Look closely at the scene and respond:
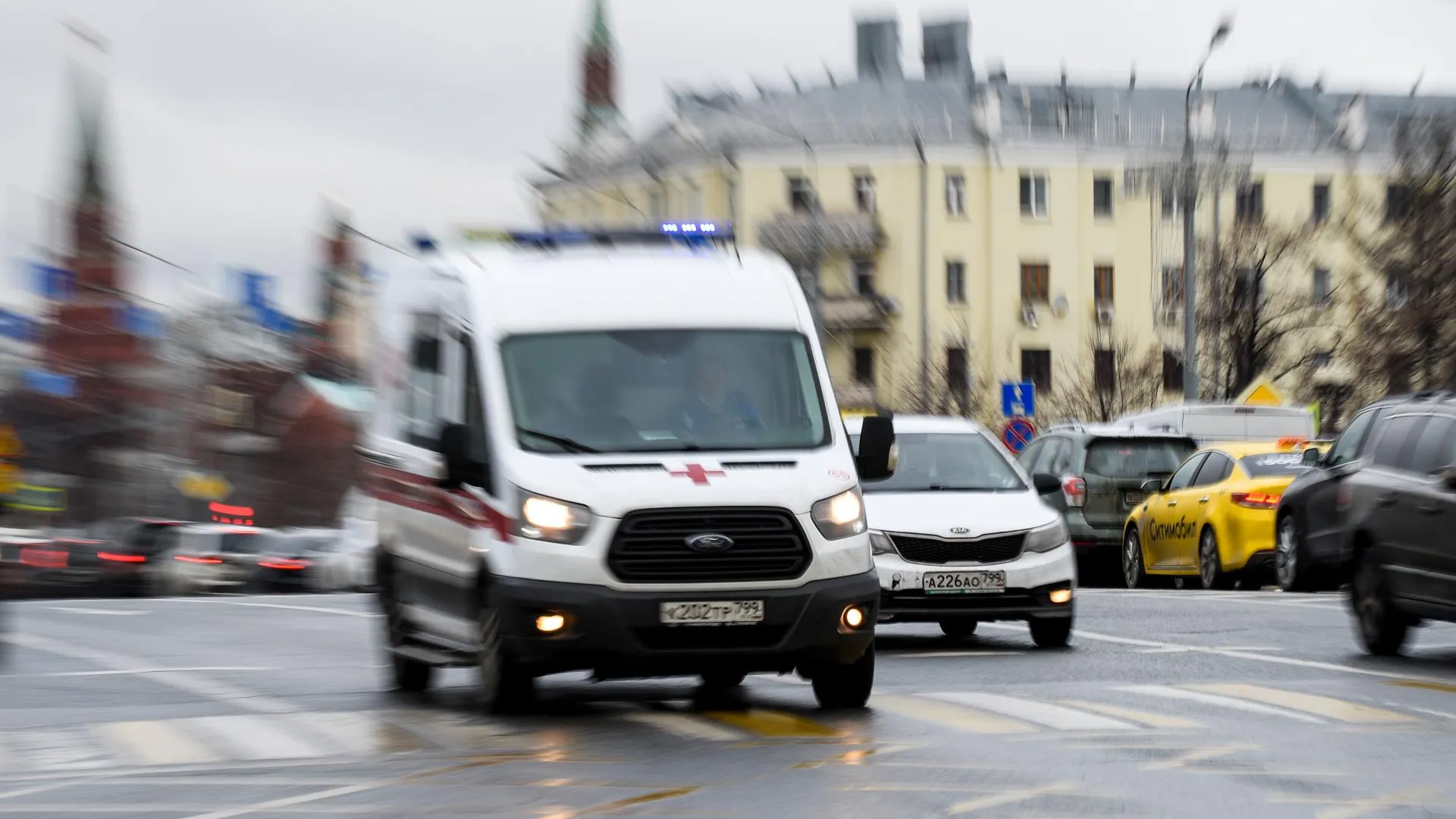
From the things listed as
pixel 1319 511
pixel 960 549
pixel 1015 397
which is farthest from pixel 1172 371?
pixel 960 549

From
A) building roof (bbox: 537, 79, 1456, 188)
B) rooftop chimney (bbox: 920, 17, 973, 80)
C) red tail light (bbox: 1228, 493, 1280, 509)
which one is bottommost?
red tail light (bbox: 1228, 493, 1280, 509)

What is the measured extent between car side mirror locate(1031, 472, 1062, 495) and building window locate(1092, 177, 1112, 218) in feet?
236

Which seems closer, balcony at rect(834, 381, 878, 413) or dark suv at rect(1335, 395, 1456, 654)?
dark suv at rect(1335, 395, 1456, 654)

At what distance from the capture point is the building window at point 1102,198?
88375 millimetres

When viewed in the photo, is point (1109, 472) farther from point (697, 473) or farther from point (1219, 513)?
point (697, 473)

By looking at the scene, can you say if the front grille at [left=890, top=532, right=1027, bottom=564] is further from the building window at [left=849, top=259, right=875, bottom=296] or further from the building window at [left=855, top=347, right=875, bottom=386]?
the building window at [left=849, top=259, right=875, bottom=296]

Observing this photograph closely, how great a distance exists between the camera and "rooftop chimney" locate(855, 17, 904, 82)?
92.4 metres

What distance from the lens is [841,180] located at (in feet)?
287

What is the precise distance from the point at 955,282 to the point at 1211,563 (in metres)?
62.4

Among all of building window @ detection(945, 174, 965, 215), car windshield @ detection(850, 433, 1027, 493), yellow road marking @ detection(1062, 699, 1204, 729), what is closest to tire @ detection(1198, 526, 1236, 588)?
car windshield @ detection(850, 433, 1027, 493)

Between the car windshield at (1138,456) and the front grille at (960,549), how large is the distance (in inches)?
480

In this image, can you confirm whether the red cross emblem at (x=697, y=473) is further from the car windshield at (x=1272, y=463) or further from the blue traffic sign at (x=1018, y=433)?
the blue traffic sign at (x=1018, y=433)

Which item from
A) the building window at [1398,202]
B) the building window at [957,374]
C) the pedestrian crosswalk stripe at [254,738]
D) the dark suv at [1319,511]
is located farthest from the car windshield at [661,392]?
the building window at [957,374]

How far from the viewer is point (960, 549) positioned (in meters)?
16.9
